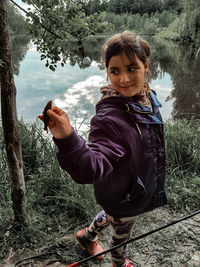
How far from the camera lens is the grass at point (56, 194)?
1.84 m

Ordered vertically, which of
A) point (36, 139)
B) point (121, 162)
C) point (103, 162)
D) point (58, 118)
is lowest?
point (36, 139)

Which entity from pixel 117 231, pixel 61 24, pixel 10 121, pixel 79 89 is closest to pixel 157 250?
pixel 117 231

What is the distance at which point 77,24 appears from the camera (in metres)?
1.72

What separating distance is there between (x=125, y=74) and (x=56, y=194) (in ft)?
5.53

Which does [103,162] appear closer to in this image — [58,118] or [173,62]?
[58,118]

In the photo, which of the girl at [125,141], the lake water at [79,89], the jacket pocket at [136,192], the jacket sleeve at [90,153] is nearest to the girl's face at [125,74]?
the girl at [125,141]

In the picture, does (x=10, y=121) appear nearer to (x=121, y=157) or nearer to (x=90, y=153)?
(x=121, y=157)

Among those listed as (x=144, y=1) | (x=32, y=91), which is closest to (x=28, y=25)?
(x=32, y=91)

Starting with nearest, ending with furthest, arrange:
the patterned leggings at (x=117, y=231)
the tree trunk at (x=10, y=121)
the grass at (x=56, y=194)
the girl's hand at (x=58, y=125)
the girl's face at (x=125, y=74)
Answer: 1. the girl's hand at (x=58, y=125)
2. the girl's face at (x=125, y=74)
3. the patterned leggings at (x=117, y=231)
4. the tree trunk at (x=10, y=121)
5. the grass at (x=56, y=194)

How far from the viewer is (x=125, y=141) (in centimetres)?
98

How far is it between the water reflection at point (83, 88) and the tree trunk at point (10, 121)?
12.3 feet

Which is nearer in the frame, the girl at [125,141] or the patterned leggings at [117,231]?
the girl at [125,141]

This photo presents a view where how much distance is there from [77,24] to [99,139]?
3.96 feet

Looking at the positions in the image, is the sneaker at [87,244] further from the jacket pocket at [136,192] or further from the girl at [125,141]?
the jacket pocket at [136,192]
